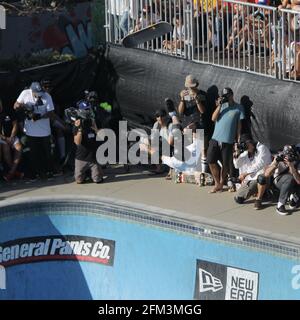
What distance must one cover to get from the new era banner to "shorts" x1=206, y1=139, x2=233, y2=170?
217 cm

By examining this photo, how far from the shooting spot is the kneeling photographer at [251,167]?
1566 centimetres

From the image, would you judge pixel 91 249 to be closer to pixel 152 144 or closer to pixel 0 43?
pixel 152 144

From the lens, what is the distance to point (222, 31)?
17.3 metres

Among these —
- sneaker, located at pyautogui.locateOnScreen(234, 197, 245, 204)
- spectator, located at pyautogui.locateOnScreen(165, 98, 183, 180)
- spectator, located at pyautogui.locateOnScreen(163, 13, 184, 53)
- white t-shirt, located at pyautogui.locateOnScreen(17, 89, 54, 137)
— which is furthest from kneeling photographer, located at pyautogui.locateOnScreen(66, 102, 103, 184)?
sneaker, located at pyautogui.locateOnScreen(234, 197, 245, 204)

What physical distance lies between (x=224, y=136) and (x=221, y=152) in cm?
25

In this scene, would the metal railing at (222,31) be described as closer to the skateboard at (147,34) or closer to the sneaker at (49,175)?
the skateboard at (147,34)

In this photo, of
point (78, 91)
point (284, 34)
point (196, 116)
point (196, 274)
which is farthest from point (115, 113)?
point (196, 274)

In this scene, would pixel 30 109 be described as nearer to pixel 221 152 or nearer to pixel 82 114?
pixel 82 114

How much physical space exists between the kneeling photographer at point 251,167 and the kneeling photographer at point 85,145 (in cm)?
241

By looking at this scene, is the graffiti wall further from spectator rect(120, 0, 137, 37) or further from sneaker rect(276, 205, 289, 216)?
sneaker rect(276, 205, 289, 216)

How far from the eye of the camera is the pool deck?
14.9 m

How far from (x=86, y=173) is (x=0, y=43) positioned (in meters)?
3.51

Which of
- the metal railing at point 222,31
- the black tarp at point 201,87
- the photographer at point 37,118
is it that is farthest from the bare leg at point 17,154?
the metal railing at point 222,31

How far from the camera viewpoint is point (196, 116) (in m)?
17.1
